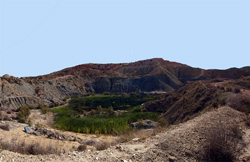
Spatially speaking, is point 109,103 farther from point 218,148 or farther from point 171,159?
point 218,148

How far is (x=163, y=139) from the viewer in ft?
27.0

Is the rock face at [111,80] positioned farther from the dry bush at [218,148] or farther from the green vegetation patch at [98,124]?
the dry bush at [218,148]

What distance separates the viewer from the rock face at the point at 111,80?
4100cm

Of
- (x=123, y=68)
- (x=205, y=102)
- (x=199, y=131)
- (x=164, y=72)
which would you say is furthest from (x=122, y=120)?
(x=123, y=68)

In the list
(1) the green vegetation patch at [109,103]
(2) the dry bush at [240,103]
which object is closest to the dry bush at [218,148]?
(2) the dry bush at [240,103]

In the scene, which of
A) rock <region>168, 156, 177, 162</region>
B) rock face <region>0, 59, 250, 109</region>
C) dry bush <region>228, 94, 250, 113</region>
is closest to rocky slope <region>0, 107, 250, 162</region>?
rock <region>168, 156, 177, 162</region>

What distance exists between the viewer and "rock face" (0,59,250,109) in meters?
41.0

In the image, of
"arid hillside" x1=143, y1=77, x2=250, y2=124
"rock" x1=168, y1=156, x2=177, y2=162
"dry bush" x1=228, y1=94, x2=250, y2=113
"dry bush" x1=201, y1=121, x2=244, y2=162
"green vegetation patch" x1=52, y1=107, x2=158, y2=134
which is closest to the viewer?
"rock" x1=168, y1=156, x2=177, y2=162

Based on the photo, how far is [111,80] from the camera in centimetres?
6456

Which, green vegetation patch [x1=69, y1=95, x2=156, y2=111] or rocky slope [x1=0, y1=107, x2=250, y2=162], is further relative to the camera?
green vegetation patch [x1=69, y1=95, x2=156, y2=111]

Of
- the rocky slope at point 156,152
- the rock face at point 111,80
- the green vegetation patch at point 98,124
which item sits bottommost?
the green vegetation patch at point 98,124

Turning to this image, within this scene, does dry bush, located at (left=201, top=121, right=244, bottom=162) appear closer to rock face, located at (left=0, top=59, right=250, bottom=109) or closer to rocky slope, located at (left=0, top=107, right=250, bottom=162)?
rocky slope, located at (left=0, top=107, right=250, bottom=162)

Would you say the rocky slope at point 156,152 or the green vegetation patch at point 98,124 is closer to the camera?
the rocky slope at point 156,152

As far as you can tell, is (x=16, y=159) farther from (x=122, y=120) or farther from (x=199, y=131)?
(x=122, y=120)
